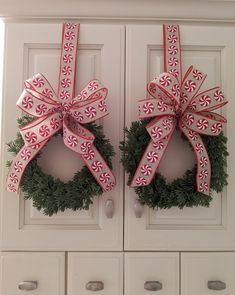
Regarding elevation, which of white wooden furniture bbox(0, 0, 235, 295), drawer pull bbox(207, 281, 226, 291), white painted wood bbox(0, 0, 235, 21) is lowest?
drawer pull bbox(207, 281, 226, 291)

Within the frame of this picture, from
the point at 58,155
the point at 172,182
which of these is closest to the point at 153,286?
the point at 172,182

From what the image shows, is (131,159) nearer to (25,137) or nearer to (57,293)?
(25,137)

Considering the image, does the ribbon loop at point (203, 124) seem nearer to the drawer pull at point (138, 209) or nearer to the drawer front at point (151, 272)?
the drawer pull at point (138, 209)

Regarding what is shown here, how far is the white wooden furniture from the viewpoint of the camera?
30.8 inches

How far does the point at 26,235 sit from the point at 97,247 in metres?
0.21

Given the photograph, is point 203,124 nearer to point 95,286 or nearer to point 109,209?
point 109,209

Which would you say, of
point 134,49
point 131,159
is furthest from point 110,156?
point 134,49

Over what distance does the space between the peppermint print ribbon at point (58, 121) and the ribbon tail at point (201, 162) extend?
238 mm

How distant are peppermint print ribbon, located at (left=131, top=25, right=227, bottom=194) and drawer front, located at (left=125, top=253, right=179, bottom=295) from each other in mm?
222

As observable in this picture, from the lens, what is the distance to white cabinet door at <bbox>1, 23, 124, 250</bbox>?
784 millimetres

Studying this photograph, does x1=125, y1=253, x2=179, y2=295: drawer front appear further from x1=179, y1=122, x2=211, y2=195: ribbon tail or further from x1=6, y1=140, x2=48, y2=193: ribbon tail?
x1=6, y1=140, x2=48, y2=193: ribbon tail

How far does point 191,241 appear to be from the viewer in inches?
31.3

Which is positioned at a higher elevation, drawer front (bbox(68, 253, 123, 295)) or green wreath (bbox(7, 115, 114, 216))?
green wreath (bbox(7, 115, 114, 216))

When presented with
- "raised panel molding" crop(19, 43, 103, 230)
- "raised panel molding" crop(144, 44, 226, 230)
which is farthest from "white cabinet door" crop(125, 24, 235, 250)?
"raised panel molding" crop(19, 43, 103, 230)
